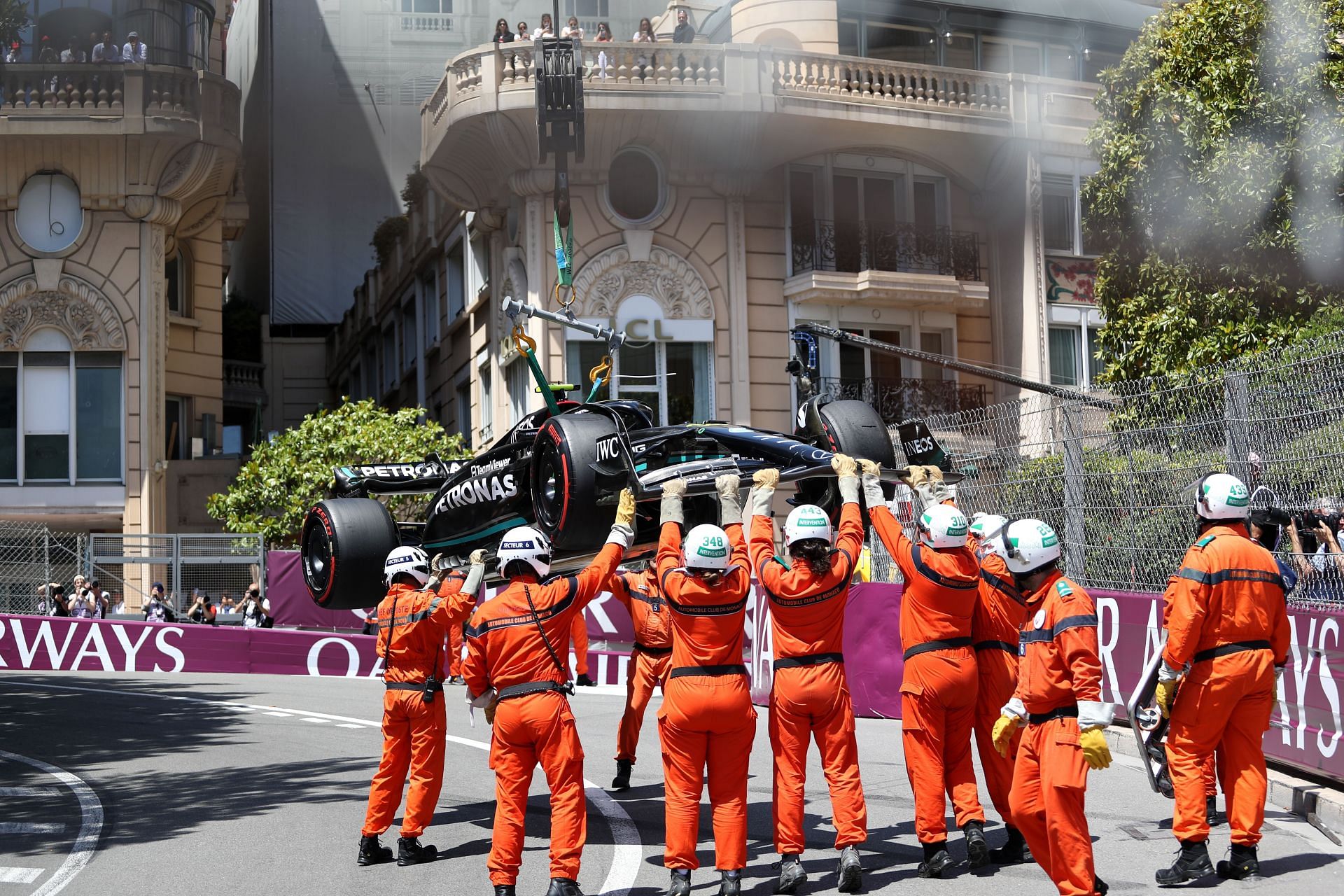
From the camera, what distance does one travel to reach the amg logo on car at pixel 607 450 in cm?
911

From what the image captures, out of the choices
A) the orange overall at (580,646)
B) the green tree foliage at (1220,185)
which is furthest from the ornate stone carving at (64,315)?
the orange overall at (580,646)

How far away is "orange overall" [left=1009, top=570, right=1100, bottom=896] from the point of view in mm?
6406

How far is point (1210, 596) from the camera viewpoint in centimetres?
734

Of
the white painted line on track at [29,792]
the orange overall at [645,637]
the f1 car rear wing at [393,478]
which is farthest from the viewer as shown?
the f1 car rear wing at [393,478]

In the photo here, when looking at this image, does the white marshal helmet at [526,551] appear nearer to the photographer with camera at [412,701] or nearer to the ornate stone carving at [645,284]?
the photographer with camera at [412,701]

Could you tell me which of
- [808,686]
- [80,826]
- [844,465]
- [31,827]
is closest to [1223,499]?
[844,465]

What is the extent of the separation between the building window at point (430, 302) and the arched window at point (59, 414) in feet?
22.6

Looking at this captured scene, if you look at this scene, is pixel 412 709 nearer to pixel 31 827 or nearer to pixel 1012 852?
pixel 31 827

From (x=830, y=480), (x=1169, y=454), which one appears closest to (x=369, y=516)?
(x=830, y=480)

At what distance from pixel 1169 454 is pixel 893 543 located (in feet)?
A: 12.6

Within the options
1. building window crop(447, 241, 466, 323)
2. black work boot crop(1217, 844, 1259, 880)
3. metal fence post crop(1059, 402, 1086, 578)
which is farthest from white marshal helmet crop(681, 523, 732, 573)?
building window crop(447, 241, 466, 323)

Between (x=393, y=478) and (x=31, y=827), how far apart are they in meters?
3.86

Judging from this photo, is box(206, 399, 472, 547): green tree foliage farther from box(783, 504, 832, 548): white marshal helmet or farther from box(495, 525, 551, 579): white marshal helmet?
box(783, 504, 832, 548): white marshal helmet

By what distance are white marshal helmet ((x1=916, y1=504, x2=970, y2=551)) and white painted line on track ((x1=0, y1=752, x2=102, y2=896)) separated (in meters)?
4.84
